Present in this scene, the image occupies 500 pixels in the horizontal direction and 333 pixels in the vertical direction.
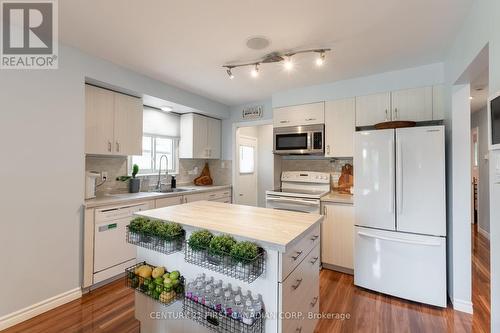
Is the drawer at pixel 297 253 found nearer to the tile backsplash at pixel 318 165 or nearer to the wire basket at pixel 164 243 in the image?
the wire basket at pixel 164 243

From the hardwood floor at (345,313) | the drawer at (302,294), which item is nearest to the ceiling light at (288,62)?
the drawer at (302,294)

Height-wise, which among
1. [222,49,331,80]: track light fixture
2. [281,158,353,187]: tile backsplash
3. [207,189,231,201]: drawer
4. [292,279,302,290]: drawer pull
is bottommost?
[292,279,302,290]: drawer pull

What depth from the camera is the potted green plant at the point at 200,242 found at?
4.53ft

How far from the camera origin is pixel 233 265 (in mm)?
1278

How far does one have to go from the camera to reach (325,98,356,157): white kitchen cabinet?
3111 millimetres

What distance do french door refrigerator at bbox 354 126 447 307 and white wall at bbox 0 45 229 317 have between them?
298 centimetres

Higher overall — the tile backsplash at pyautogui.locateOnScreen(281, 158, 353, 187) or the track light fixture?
the track light fixture

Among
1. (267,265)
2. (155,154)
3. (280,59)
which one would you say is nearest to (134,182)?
(155,154)

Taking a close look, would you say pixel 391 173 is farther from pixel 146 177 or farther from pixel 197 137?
pixel 146 177

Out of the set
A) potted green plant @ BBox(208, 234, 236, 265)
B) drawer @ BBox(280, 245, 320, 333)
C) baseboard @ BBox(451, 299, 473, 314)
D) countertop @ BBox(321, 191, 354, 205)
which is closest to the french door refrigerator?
baseboard @ BBox(451, 299, 473, 314)

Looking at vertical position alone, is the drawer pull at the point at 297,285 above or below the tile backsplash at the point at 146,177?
below

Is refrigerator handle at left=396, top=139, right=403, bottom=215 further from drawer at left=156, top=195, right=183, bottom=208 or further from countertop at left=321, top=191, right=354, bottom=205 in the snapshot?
drawer at left=156, top=195, right=183, bottom=208

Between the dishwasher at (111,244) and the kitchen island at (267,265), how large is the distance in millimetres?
945

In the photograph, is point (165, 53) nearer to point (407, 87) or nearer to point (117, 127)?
point (117, 127)
